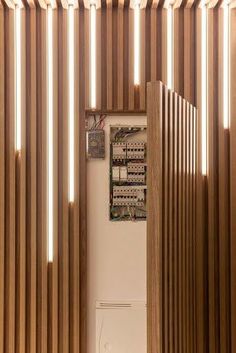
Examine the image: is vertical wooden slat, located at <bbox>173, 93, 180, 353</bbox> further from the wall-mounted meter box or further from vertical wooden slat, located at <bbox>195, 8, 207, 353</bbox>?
the wall-mounted meter box

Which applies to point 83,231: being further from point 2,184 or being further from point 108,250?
point 2,184

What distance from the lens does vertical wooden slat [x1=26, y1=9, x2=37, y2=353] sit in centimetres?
265

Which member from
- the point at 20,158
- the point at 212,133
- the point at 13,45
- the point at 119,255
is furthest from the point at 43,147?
the point at 212,133

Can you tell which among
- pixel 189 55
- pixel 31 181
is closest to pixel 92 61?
pixel 189 55

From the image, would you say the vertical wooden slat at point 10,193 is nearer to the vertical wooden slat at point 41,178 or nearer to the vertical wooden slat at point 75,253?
the vertical wooden slat at point 41,178

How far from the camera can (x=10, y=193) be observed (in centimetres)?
266

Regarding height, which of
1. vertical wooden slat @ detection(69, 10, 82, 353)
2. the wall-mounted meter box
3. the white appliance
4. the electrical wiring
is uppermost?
the electrical wiring

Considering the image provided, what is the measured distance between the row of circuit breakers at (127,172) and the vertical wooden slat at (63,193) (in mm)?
228

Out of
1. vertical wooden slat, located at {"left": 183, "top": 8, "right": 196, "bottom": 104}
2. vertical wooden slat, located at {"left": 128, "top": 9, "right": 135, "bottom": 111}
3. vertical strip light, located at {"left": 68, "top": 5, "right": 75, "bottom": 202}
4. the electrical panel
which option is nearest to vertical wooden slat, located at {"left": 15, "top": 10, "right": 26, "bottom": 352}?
vertical strip light, located at {"left": 68, "top": 5, "right": 75, "bottom": 202}

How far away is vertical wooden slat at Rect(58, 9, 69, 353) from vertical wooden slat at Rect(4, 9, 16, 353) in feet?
1.07

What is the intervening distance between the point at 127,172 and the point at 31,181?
26.8 inches

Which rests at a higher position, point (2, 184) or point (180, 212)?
point (2, 184)

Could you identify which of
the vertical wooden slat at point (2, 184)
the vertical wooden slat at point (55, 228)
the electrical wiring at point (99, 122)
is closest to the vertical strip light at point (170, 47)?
the electrical wiring at point (99, 122)

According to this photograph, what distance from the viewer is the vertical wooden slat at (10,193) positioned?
2648 mm
